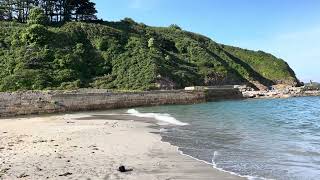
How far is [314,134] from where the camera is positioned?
61.7ft

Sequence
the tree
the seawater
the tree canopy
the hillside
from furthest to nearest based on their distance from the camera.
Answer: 1. the tree canopy
2. the tree
3. the hillside
4. the seawater

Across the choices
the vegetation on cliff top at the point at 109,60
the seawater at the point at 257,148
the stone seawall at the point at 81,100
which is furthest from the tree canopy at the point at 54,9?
the seawater at the point at 257,148

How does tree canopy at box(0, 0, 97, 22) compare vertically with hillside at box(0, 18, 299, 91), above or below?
above

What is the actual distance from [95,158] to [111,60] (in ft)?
160

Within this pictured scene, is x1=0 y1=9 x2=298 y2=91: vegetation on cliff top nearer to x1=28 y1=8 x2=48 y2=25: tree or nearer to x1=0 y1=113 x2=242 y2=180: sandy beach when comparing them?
x1=28 y1=8 x2=48 y2=25: tree

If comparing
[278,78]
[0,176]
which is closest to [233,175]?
[0,176]

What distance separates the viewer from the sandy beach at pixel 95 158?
1034 centimetres

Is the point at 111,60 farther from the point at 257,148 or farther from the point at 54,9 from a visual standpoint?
the point at 257,148

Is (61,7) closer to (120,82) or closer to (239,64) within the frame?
(120,82)

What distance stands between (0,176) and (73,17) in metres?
68.2

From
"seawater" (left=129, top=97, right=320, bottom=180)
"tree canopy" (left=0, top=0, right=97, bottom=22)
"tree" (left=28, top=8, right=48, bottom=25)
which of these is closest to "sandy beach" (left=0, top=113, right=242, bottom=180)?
"seawater" (left=129, top=97, right=320, bottom=180)

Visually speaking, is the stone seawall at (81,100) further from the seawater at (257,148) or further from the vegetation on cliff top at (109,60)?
the seawater at (257,148)

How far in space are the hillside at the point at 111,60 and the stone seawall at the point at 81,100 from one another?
6.47m

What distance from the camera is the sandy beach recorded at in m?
10.3
